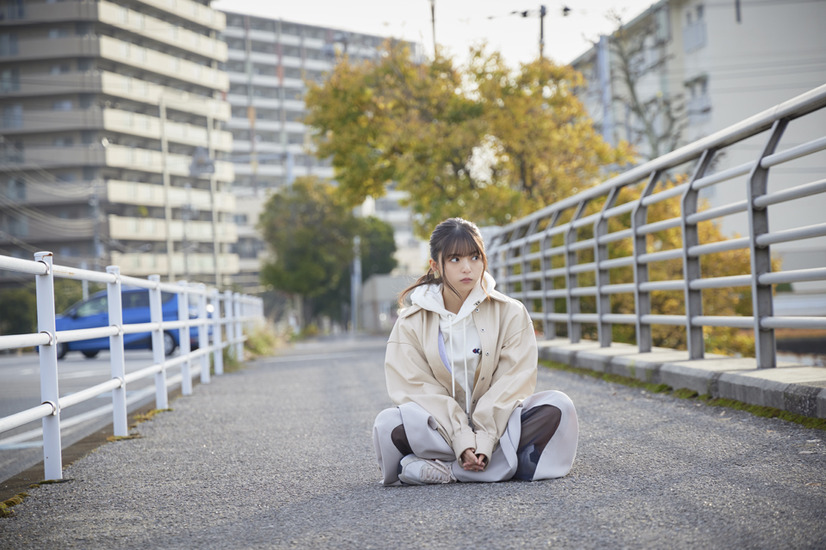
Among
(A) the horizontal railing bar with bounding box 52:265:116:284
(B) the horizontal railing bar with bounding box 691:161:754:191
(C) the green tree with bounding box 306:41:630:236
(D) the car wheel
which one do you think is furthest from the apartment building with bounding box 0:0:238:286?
(B) the horizontal railing bar with bounding box 691:161:754:191

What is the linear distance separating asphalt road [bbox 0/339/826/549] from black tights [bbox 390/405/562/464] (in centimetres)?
15

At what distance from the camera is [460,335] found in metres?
3.69

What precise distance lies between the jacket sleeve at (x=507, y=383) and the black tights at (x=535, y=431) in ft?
0.27

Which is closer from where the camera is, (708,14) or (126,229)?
(708,14)

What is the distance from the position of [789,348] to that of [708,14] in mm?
16992

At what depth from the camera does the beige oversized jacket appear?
353 cm

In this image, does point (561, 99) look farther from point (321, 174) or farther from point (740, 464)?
point (321, 174)

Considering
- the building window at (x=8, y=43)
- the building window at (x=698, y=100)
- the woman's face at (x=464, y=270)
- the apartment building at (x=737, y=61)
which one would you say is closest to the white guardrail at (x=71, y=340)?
the woman's face at (x=464, y=270)

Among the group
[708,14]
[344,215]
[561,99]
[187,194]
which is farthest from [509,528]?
[187,194]

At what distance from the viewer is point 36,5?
51438mm

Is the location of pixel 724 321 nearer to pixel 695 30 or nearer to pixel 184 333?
pixel 184 333

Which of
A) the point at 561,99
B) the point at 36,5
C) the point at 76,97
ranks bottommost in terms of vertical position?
the point at 561,99

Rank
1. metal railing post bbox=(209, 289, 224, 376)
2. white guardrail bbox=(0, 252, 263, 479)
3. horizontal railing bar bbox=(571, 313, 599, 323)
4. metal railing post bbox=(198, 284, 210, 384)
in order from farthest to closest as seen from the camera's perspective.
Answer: metal railing post bbox=(209, 289, 224, 376), metal railing post bbox=(198, 284, 210, 384), horizontal railing bar bbox=(571, 313, 599, 323), white guardrail bbox=(0, 252, 263, 479)

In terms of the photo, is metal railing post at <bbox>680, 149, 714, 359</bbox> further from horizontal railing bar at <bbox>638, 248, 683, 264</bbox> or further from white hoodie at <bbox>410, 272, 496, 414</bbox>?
white hoodie at <bbox>410, 272, 496, 414</bbox>
